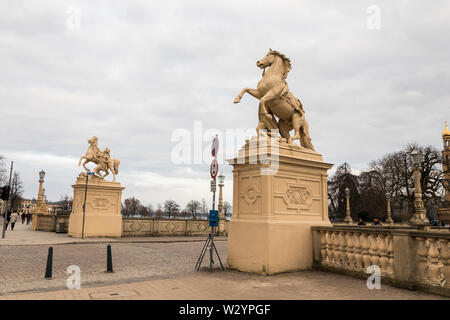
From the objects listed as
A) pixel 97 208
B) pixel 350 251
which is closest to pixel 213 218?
pixel 350 251

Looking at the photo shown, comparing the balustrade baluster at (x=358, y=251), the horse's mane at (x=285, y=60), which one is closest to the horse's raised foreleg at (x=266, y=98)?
the horse's mane at (x=285, y=60)

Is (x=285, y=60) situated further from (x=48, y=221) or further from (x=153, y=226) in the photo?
(x=48, y=221)

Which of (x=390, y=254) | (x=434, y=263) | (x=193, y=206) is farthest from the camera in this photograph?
(x=193, y=206)

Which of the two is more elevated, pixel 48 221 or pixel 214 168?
pixel 214 168

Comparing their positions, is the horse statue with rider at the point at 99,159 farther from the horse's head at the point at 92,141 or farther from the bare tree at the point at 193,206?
the bare tree at the point at 193,206

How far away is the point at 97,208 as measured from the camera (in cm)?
2181

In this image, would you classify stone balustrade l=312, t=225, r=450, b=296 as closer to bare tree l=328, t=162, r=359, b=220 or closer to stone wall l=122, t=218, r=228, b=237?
stone wall l=122, t=218, r=228, b=237

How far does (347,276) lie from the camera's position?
26.0 ft

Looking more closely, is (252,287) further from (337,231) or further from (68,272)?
(68,272)

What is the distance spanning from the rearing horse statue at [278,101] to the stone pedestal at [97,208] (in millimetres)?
15338

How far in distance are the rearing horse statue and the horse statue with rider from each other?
15351 millimetres

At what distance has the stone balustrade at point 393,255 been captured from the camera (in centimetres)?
604

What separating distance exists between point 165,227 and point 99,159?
714cm
